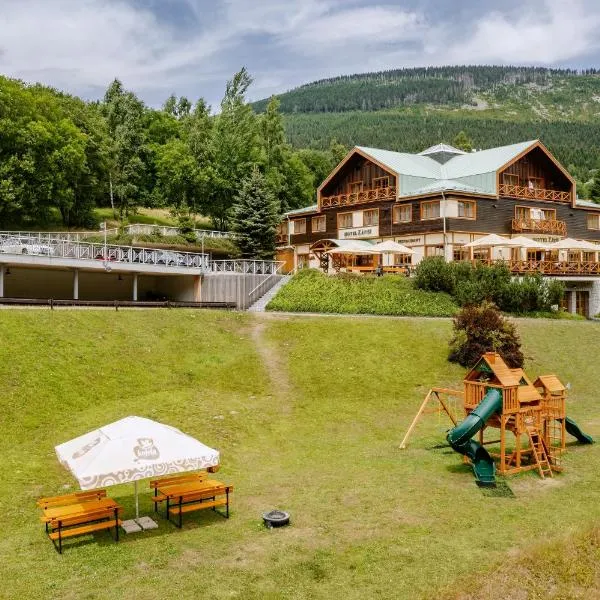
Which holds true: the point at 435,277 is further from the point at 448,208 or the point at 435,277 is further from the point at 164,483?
the point at 164,483

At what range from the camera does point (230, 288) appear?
41969 mm

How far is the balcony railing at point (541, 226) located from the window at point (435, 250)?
23.3ft

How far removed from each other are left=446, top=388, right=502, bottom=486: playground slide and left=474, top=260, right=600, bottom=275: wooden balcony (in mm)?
28600

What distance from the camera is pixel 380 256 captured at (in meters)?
53.3

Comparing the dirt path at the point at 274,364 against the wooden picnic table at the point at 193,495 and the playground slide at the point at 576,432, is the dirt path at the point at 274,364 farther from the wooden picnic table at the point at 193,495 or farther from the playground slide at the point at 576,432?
the playground slide at the point at 576,432

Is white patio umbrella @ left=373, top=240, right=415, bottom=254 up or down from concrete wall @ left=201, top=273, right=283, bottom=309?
up

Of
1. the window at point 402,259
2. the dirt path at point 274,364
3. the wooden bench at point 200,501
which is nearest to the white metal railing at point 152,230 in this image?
the window at point 402,259

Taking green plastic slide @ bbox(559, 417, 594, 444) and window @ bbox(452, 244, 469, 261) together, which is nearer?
green plastic slide @ bbox(559, 417, 594, 444)

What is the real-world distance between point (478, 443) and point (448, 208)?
115 ft

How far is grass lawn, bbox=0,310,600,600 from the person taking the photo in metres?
11.4

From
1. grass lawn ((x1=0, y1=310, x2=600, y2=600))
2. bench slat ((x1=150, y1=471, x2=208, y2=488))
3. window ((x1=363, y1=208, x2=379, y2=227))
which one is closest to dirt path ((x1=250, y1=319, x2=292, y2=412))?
grass lawn ((x1=0, y1=310, x2=600, y2=600))

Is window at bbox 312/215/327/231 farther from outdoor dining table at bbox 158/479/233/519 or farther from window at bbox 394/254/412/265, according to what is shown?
outdoor dining table at bbox 158/479/233/519

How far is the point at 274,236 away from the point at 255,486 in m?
42.9

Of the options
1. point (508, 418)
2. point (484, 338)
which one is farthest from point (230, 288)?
point (508, 418)
